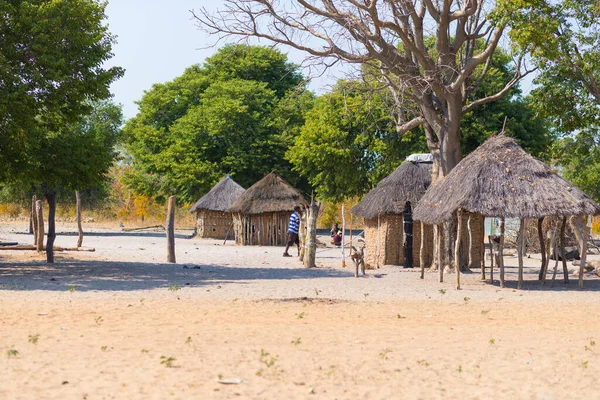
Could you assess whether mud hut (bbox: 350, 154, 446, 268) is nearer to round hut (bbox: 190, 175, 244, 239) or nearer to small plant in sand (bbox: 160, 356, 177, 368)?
small plant in sand (bbox: 160, 356, 177, 368)

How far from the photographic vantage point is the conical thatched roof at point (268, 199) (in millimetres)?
37062

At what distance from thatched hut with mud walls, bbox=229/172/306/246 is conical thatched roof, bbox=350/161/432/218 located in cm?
1205

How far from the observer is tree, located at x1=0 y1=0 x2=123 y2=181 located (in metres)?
17.7

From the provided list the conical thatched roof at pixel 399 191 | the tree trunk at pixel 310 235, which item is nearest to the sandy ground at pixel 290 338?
the tree trunk at pixel 310 235

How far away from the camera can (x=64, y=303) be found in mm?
13664

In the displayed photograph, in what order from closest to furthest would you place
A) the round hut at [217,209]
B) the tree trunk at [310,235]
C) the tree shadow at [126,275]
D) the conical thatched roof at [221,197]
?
the tree shadow at [126,275] < the tree trunk at [310,235] < the conical thatched roof at [221,197] < the round hut at [217,209]

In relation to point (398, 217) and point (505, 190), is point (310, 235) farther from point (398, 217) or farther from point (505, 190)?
point (505, 190)

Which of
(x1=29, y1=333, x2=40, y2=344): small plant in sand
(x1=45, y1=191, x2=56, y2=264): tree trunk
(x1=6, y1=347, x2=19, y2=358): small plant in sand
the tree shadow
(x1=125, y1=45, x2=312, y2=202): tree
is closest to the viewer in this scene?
(x1=6, y1=347, x2=19, y2=358): small plant in sand

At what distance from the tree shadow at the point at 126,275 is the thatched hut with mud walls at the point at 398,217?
9.23ft

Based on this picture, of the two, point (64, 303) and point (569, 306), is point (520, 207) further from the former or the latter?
point (64, 303)

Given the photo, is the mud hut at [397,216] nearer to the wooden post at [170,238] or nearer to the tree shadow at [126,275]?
the tree shadow at [126,275]

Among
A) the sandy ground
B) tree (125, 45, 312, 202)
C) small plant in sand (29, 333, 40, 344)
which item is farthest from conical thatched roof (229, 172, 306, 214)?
small plant in sand (29, 333, 40, 344)

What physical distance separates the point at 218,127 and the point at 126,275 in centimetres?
2708

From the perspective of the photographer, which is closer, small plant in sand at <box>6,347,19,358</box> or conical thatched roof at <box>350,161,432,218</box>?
small plant in sand at <box>6,347,19,358</box>
